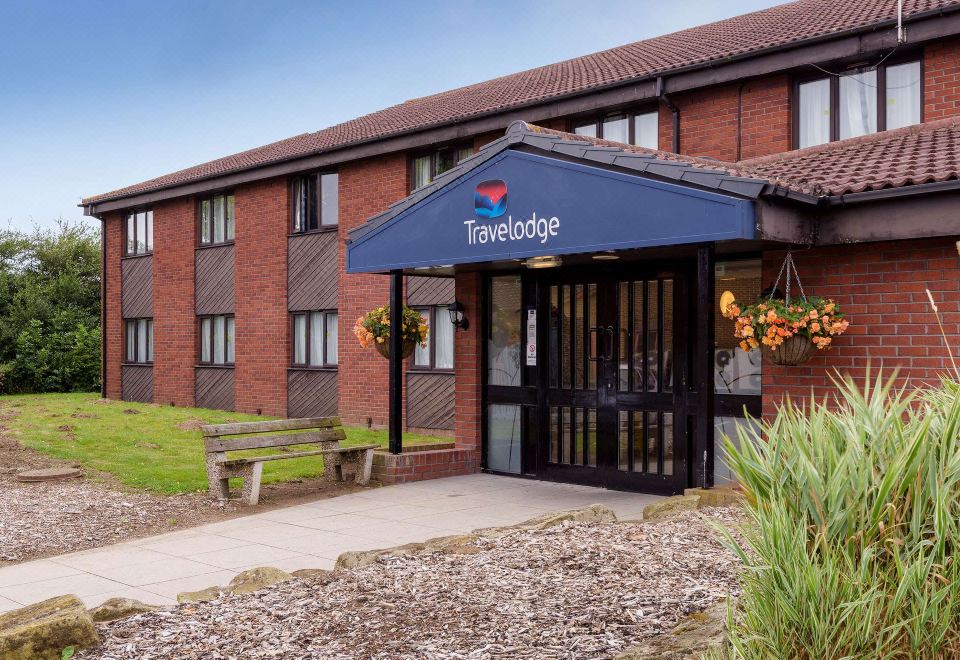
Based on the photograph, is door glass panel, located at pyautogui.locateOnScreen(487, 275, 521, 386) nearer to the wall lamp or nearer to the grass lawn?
the wall lamp

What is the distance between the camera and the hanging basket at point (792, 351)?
8328mm

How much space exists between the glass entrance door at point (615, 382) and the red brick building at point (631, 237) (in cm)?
3

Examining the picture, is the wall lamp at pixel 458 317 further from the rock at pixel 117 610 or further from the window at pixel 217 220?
the window at pixel 217 220

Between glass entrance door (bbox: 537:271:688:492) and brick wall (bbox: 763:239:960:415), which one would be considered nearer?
brick wall (bbox: 763:239:960:415)

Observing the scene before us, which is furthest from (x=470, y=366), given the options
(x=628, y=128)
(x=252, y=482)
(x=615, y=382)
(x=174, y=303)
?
(x=174, y=303)

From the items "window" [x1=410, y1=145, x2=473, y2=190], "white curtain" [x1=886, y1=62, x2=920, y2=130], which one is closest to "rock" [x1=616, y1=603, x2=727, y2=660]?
"white curtain" [x1=886, y1=62, x2=920, y2=130]

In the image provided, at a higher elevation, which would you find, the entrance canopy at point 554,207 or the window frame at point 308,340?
the entrance canopy at point 554,207

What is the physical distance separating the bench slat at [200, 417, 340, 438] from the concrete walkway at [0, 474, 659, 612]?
1.07 meters

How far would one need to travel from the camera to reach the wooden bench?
10.1 meters

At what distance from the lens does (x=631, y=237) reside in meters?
8.59

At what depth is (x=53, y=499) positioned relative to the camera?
10.4 metres

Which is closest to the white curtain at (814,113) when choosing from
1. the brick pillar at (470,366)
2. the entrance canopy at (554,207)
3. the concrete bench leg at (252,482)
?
the brick pillar at (470,366)

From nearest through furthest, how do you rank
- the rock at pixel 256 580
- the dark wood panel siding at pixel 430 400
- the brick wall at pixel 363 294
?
the rock at pixel 256 580, the dark wood panel siding at pixel 430 400, the brick wall at pixel 363 294

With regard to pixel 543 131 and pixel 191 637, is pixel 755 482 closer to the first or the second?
pixel 191 637
